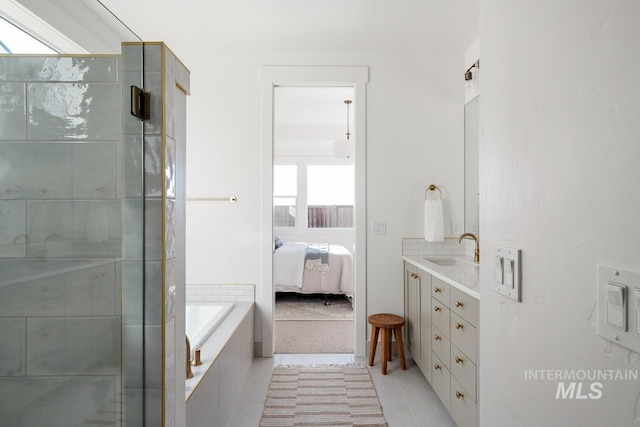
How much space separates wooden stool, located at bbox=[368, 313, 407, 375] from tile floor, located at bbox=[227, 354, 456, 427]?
9cm

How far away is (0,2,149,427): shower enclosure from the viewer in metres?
0.72

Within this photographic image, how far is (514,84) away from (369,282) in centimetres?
226

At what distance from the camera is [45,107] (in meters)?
0.78

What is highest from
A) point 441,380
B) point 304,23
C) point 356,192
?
point 304,23

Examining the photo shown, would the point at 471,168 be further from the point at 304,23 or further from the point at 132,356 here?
the point at 132,356

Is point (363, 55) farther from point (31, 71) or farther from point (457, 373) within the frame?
point (31, 71)

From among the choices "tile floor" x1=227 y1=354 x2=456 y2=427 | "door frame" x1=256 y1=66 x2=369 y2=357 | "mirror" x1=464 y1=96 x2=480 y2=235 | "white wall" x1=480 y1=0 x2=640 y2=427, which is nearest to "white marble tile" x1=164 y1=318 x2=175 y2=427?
"white wall" x1=480 y1=0 x2=640 y2=427

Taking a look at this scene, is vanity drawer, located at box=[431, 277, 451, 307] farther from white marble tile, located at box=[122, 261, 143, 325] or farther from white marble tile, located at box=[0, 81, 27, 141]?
white marble tile, located at box=[0, 81, 27, 141]

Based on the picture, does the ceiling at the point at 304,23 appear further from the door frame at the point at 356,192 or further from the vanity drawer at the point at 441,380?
the vanity drawer at the point at 441,380

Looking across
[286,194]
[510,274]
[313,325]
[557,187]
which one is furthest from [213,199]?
[286,194]

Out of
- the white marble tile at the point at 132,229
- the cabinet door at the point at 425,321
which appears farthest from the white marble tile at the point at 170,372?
the cabinet door at the point at 425,321

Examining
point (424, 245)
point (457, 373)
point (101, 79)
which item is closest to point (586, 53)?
point (101, 79)

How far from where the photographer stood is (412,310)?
2.76m

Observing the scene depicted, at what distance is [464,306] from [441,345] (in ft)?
1.52
